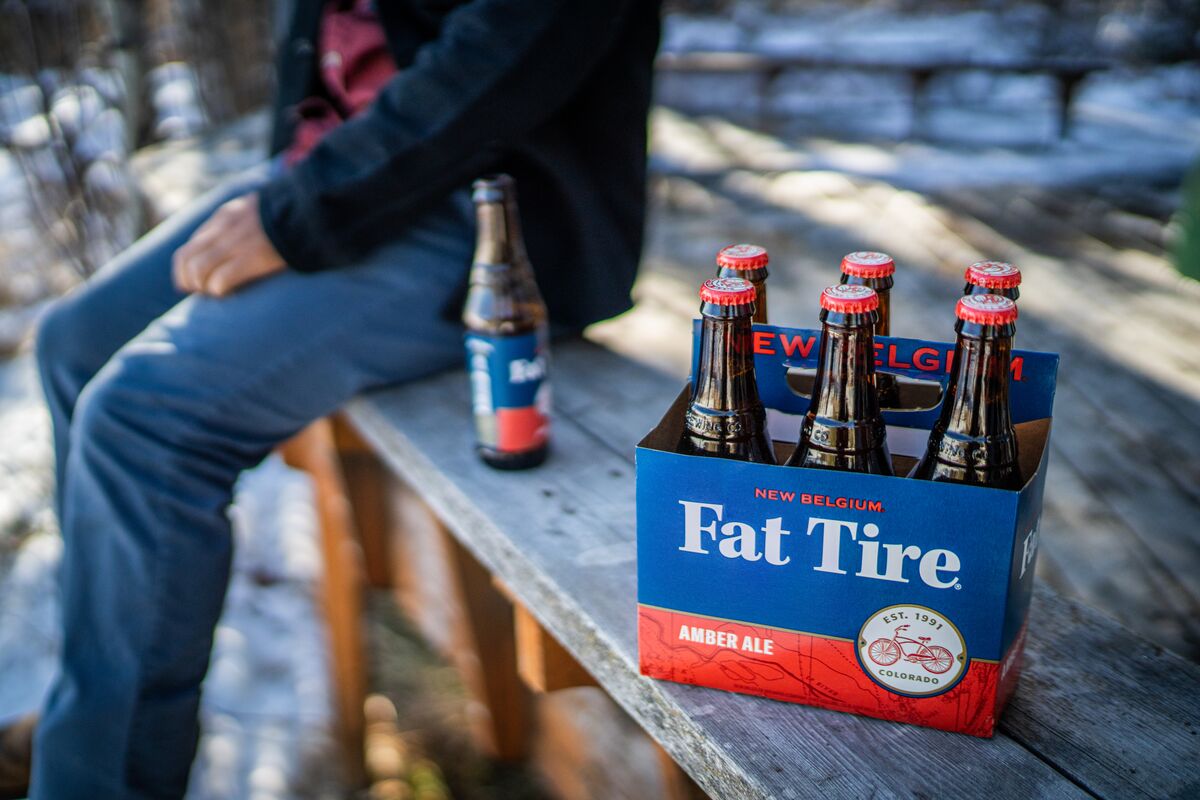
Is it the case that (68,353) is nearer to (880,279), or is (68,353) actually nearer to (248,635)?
(248,635)

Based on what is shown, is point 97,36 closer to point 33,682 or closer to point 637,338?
point 33,682

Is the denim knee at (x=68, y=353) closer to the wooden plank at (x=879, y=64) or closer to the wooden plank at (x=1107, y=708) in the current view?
the wooden plank at (x=1107, y=708)

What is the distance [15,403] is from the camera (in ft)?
11.0

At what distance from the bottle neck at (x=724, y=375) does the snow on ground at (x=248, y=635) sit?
157 centimetres

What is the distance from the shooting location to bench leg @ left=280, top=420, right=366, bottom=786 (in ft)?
6.59

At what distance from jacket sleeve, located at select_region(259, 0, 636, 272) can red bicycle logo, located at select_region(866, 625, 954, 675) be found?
842 mm

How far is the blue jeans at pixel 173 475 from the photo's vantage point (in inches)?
45.8

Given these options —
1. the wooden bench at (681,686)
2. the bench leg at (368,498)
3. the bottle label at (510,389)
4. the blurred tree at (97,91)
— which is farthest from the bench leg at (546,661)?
the blurred tree at (97,91)

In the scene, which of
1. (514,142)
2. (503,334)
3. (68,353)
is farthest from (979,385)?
(68,353)

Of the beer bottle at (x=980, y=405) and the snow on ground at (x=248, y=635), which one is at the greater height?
the beer bottle at (x=980, y=405)

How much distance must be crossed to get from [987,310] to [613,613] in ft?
1.51

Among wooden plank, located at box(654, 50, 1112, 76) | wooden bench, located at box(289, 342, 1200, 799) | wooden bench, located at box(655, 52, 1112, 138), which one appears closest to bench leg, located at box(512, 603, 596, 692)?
wooden bench, located at box(289, 342, 1200, 799)

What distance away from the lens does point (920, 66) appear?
4746 millimetres

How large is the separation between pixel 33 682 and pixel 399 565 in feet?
Result: 2.65
